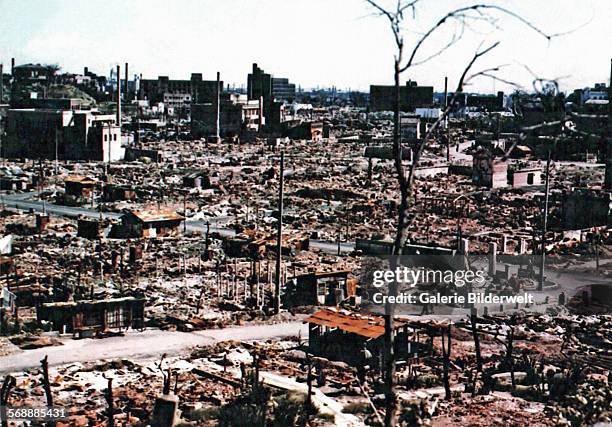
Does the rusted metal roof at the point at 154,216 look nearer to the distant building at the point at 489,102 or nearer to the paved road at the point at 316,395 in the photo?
the paved road at the point at 316,395

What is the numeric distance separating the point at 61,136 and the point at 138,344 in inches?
1495

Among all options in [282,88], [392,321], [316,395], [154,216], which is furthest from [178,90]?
[392,321]

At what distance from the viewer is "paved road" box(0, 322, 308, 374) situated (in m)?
13.1

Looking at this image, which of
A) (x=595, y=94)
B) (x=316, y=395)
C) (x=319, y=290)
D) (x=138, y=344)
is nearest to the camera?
(x=316, y=395)

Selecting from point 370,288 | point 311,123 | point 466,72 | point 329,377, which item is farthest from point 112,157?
point 466,72

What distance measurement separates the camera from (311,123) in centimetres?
7100

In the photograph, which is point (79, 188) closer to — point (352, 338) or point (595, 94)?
point (352, 338)

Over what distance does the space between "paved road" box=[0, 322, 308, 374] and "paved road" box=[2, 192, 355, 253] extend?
8759 millimetres

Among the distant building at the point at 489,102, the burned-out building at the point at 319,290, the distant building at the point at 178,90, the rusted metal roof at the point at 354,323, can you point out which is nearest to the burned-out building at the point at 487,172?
the burned-out building at the point at 319,290

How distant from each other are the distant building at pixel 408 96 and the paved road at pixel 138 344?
7038cm

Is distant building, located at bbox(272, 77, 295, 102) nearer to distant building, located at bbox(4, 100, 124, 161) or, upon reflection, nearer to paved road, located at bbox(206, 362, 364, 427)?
distant building, located at bbox(4, 100, 124, 161)

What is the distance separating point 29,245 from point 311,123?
161 ft

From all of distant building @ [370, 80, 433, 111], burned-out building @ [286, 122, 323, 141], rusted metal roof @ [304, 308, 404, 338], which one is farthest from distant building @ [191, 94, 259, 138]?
rusted metal roof @ [304, 308, 404, 338]

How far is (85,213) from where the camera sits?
30.7 meters
